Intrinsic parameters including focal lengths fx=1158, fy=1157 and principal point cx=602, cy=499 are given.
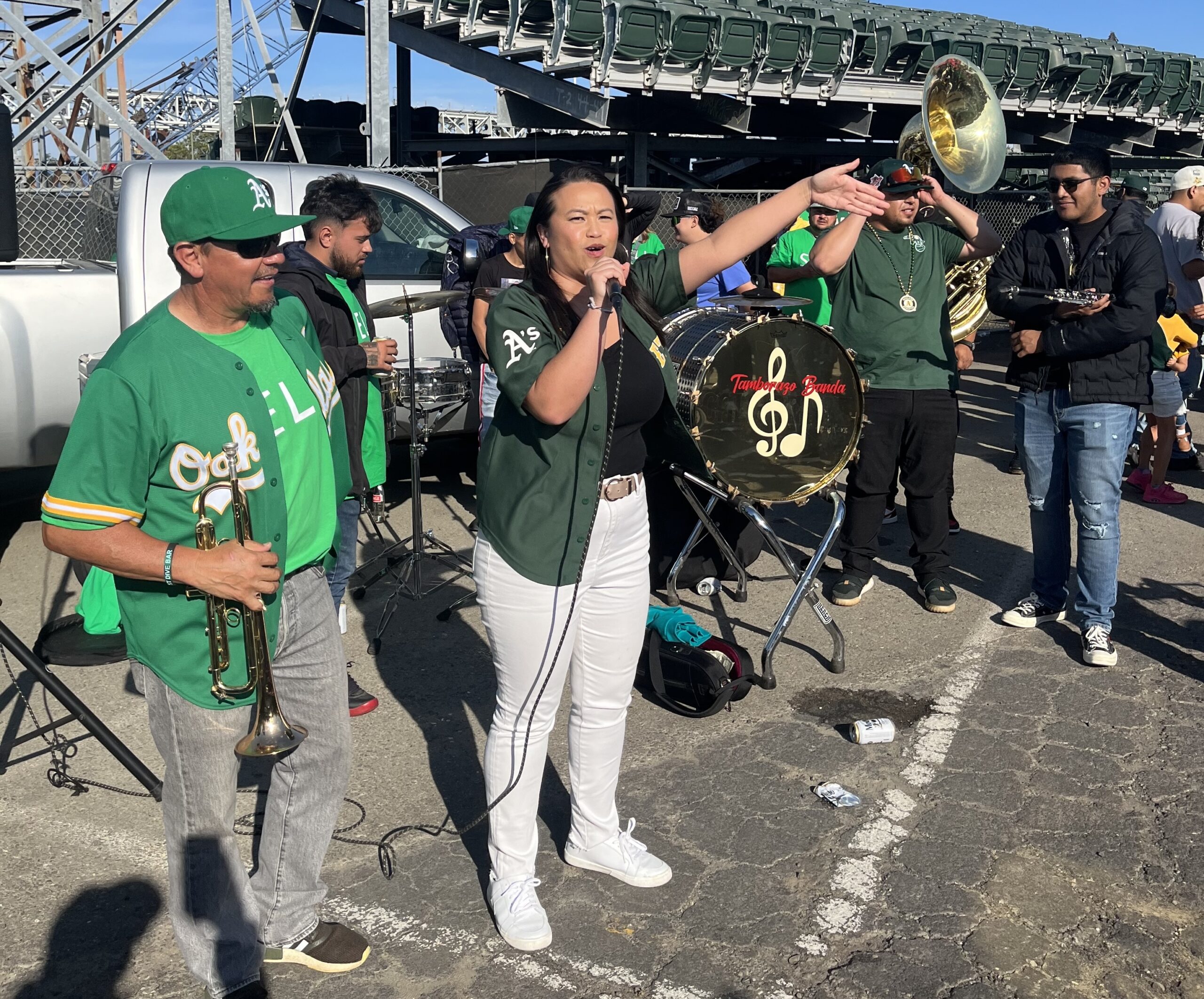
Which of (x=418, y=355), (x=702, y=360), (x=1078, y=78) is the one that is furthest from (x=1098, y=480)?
(x=1078, y=78)

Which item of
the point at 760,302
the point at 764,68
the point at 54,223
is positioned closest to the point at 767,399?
the point at 760,302

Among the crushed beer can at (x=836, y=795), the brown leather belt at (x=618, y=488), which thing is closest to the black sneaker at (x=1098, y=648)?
the crushed beer can at (x=836, y=795)

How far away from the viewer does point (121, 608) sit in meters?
2.69

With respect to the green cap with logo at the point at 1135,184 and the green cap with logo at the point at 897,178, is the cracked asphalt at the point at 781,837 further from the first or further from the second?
the green cap with logo at the point at 1135,184

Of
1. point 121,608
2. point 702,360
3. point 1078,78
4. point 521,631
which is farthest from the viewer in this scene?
point 1078,78

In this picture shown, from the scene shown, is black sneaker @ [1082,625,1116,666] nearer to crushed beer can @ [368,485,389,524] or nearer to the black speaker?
crushed beer can @ [368,485,389,524]

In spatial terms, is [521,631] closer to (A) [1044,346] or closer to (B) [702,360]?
(B) [702,360]

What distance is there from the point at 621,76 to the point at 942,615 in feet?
50.3

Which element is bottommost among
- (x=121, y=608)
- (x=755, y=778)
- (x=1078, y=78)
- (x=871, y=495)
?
(x=755, y=778)

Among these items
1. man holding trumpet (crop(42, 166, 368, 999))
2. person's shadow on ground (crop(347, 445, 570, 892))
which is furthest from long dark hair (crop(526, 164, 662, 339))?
person's shadow on ground (crop(347, 445, 570, 892))

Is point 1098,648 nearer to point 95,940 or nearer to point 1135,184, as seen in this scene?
point 95,940

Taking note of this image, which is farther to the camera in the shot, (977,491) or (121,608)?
(977,491)

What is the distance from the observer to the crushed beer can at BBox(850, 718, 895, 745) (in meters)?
4.55

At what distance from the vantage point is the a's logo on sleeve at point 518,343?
2.92m
